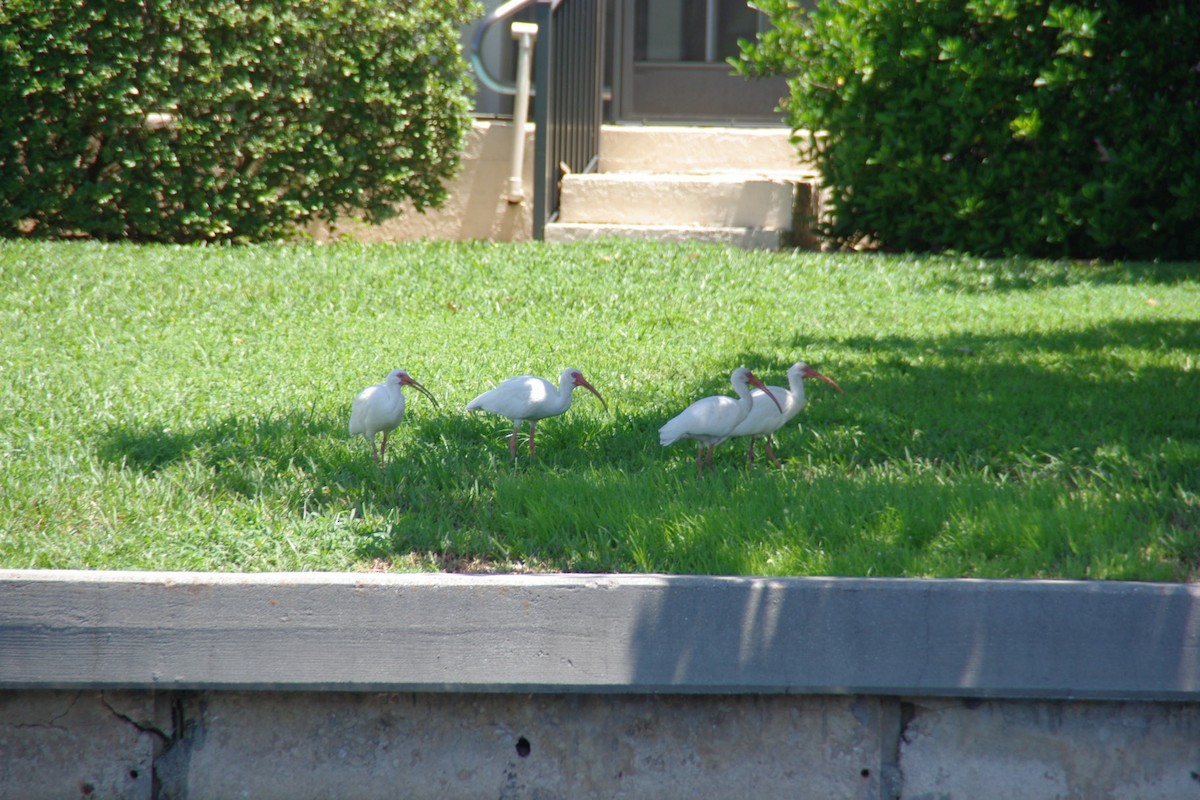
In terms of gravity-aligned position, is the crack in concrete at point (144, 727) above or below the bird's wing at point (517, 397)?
below

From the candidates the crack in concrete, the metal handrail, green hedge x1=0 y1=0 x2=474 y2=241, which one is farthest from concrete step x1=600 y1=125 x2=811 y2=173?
the crack in concrete

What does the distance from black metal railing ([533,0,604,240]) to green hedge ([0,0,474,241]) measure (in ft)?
2.38

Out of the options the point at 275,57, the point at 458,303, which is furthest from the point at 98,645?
the point at 275,57

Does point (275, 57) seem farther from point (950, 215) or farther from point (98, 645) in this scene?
point (98, 645)

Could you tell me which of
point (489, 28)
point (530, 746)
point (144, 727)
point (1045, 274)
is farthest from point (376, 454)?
point (489, 28)

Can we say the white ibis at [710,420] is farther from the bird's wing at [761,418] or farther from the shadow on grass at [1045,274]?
the shadow on grass at [1045,274]

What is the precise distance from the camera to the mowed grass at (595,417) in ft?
14.4

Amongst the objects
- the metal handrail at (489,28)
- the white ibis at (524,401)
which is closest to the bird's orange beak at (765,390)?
the white ibis at (524,401)

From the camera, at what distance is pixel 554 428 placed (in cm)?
575

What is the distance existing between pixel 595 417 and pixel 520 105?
20.9 feet

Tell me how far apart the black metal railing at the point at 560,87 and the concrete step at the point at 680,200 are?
276 mm

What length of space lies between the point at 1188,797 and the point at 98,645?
11.2 feet

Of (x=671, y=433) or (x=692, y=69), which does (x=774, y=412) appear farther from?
(x=692, y=69)

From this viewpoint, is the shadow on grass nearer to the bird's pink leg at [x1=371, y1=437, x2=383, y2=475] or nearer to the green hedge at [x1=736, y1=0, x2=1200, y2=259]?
the green hedge at [x1=736, y1=0, x2=1200, y2=259]
